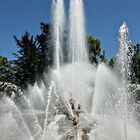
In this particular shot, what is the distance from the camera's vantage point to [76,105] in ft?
Result: 47.0

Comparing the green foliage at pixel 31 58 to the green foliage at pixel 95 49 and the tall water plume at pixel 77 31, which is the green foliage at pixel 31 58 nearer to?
the green foliage at pixel 95 49

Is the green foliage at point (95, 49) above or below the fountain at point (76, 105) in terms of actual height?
above

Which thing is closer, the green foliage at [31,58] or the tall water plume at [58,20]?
the tall water plume at [58,20]

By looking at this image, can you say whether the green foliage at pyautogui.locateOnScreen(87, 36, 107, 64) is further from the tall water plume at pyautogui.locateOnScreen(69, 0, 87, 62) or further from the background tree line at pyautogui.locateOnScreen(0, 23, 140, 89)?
the tall water plume at pyautogui.locateOnScreen(69, 0, 87, 62)

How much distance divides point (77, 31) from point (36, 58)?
1571 cm

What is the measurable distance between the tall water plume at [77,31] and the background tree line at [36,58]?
1333cm

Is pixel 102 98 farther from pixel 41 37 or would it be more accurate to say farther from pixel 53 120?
pixel 41 37

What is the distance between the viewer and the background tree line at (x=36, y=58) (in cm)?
3453

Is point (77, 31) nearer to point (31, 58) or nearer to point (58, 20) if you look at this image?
point (58, 20)

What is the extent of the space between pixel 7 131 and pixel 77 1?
24.4 ft

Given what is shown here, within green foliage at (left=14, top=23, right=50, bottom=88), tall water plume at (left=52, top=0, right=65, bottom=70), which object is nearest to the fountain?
tall water plume at (left=52, top=0, right=65, bottom=70)

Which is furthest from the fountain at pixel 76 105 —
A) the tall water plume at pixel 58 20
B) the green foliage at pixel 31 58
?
the green foliage at pixel 31 58

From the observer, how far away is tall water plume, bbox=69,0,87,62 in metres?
20.4

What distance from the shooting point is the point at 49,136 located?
15.1 metres
